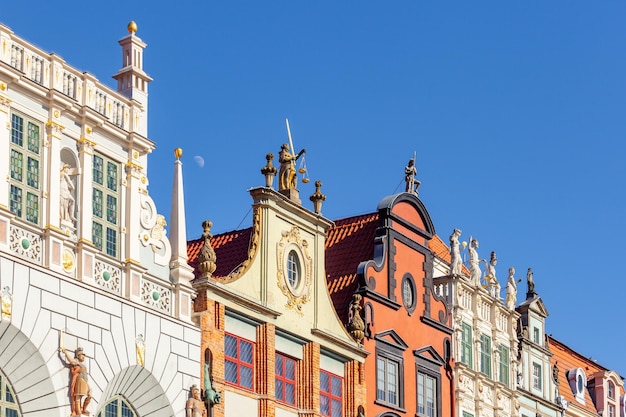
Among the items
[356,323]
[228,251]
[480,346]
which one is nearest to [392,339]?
[356,323]

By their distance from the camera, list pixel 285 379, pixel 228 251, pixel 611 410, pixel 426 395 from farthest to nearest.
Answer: pixel 611 410 < pixel 426 395 < pixel 228 251 < pixel 285 379

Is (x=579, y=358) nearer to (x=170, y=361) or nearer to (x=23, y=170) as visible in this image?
(x=170, y=361)

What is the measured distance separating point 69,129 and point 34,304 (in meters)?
4.92

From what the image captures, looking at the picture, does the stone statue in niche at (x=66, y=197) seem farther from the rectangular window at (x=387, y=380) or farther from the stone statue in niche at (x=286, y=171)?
the rectangular window at (x=387, y=380)

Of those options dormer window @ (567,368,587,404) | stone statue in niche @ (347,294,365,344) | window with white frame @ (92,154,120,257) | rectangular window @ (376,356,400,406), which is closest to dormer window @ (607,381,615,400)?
dormer window @ (567,368,587,404)

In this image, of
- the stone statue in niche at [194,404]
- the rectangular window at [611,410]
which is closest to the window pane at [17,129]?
the stone statue in niche at [194,404]

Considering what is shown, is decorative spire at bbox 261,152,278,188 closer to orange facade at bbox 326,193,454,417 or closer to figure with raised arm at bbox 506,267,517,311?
orange facade at bbox 326,193,454,417

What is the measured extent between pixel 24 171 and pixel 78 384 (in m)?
5.10

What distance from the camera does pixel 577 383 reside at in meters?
Result: 69.7

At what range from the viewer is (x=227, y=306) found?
144ft

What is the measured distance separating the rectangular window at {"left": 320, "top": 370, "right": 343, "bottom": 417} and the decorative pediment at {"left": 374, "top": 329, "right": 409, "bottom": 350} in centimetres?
267

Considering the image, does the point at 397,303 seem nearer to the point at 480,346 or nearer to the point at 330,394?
the point at 330,394

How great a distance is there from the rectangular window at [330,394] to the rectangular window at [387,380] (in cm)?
213

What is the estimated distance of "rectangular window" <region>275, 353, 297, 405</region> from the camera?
46188 mm
